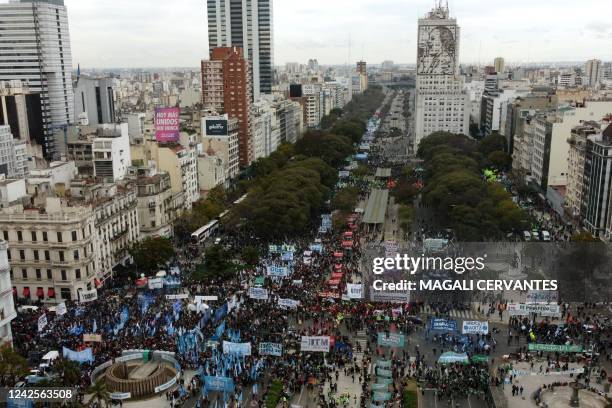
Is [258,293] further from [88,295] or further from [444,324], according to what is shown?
[444,324]

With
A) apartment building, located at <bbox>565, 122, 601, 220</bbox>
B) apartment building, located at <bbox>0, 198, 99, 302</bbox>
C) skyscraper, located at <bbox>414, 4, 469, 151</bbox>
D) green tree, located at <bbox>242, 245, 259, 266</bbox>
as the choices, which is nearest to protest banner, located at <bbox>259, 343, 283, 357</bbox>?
green tree, located at <bbox>242, 245, 259, 266</bbox>

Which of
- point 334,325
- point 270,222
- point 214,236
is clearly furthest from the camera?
point 214,236

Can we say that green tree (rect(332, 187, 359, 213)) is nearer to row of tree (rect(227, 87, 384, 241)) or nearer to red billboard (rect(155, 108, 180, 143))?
row of tree (rect(227, 87, 384, 241))

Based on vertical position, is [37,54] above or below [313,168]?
above

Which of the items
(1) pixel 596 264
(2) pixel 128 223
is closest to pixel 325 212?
(2) pixel 128 223

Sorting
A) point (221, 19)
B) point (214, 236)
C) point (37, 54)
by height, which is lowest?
point (214, 236)

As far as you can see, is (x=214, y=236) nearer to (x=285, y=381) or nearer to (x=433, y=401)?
(x=285, y=381)

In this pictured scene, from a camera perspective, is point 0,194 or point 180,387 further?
point 0,194
